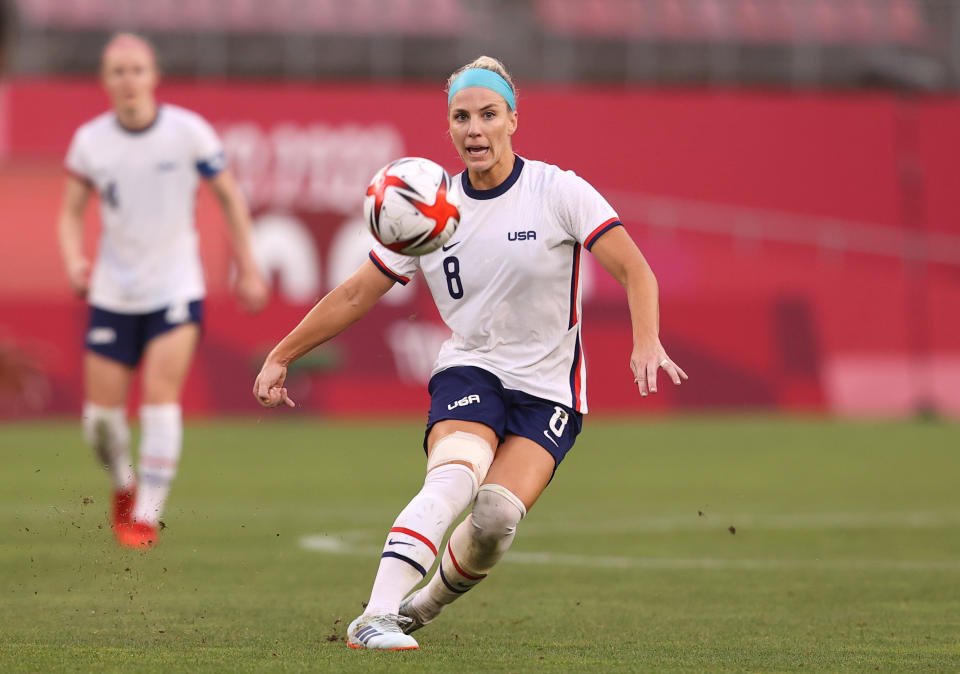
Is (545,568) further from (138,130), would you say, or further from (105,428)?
(138,130)

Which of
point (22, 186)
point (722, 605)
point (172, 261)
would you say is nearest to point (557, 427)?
point (722, 605)

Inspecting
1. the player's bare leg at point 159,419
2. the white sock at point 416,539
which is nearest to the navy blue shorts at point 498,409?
the white sock at point 416,539

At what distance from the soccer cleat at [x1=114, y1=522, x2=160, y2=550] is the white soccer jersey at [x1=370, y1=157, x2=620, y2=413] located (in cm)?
312

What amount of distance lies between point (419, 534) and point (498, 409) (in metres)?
0.70

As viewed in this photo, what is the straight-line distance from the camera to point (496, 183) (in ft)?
20.5

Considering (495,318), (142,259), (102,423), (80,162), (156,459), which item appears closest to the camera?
(495,318)

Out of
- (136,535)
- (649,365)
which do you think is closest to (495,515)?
(649,365)

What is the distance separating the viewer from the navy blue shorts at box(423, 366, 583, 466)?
6.05 metres

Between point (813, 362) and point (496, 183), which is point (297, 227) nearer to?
point (813, 362)

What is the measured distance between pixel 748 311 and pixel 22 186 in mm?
11437

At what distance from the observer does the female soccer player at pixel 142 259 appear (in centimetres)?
926

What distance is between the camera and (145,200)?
9539 millimetres

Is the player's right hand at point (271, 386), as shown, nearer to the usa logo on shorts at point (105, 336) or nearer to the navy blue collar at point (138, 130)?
the usa logo on shorts at point (105, 336)

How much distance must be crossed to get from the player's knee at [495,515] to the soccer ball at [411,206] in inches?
36.4
